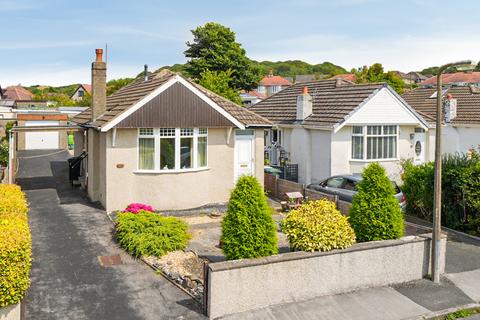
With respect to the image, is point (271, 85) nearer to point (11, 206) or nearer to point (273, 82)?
point (273, 82)

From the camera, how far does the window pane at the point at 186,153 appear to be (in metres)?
17.7

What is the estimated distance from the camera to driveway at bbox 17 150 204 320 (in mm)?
9414

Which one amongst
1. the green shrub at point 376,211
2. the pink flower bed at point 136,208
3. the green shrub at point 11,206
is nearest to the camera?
the green shrub at point 11,206

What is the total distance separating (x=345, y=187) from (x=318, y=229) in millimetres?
7807

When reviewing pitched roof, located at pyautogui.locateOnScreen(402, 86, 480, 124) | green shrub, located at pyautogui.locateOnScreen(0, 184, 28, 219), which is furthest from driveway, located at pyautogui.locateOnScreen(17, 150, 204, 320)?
pitched roof, located at pyautogui.locateOnScreen(402, 86, 480, 124)

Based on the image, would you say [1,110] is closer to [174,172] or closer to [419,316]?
[174,172]

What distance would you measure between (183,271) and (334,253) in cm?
373

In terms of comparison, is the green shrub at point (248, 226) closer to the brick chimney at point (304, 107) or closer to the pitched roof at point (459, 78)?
the brick chimney at point (304, 107)

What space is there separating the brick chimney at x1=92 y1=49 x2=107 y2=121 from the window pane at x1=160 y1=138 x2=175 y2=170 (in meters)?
3.59

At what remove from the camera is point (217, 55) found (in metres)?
51.2

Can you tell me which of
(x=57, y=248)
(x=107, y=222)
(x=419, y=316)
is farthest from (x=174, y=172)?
(x=419, y=316)

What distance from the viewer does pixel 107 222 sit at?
628 inches

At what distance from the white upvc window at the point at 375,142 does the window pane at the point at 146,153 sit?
34.5 ft

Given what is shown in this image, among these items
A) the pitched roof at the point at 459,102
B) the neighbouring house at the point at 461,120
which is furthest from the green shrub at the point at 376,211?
the neighbouring house at the point at 461,120
